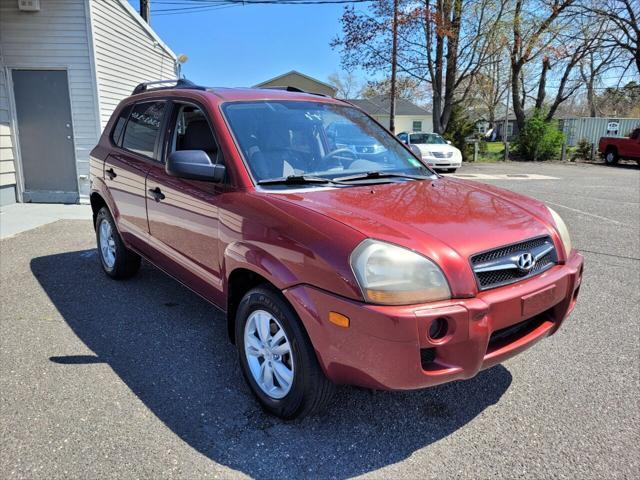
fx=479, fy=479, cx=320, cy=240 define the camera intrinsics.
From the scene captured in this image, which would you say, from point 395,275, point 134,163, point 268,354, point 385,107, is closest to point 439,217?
point 395,275

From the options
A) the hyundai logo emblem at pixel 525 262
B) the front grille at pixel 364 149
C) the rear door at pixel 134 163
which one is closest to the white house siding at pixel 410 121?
the rear door at pixel 134 163

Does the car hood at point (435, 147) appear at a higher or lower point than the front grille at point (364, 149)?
higher

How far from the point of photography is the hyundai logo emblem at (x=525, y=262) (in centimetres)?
239

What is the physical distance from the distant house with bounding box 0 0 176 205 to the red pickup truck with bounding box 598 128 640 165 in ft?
68.5

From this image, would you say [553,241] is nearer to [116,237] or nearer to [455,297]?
[455,297]

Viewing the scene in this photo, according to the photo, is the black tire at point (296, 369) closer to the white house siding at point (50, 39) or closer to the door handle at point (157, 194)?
the door handle at point (157, 194)

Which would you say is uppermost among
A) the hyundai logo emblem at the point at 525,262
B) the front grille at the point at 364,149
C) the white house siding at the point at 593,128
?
the white house siding at the point at 593,128

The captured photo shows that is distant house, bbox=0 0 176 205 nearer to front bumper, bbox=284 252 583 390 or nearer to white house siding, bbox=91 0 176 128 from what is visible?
white house siding, bbox=91 0 176 128

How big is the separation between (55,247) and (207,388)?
4363 mm

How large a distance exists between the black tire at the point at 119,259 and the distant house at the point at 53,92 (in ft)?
15.2

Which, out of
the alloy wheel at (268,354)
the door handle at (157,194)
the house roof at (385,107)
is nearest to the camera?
the alloy wheel at (268,354)

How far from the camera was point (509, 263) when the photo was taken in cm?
235

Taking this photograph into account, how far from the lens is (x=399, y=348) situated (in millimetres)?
2041

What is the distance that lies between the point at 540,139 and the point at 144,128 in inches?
906
